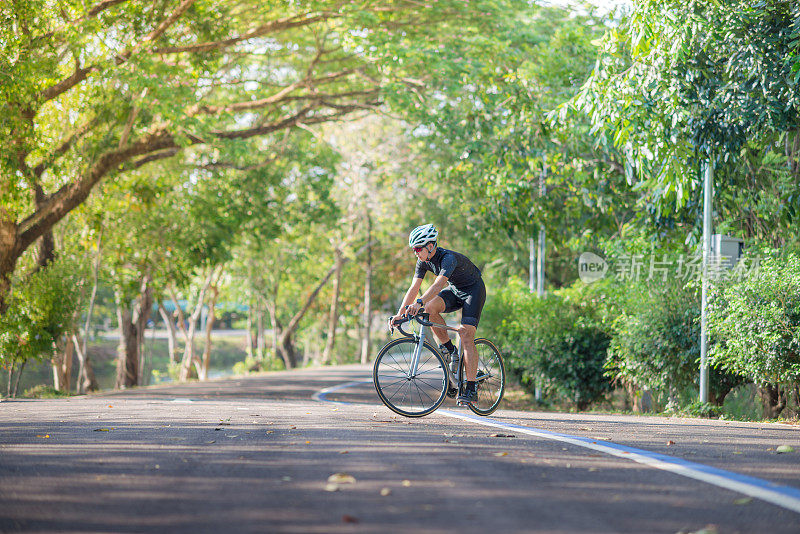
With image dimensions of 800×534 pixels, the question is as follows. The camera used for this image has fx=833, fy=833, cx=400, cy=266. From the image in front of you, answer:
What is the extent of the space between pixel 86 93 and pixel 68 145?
1.38 meters

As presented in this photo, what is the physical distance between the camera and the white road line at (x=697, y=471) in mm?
4766

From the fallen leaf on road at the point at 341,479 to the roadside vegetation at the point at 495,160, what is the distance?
6465 millimetres

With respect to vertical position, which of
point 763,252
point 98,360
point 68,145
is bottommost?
point 98,360

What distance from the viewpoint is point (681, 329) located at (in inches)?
471

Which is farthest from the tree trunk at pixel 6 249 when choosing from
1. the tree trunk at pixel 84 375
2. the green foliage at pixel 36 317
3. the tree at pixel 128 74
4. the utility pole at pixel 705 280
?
the utility pole at pixel 705 280

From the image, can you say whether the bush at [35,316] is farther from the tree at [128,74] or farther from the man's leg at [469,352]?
the man's leg at [469,352]

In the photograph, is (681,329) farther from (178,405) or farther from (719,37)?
Answer: (178,405)

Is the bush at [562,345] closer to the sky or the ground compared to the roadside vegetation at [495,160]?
closer to the ground

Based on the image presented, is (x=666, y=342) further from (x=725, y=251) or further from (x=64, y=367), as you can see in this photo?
(x=64, y=367)

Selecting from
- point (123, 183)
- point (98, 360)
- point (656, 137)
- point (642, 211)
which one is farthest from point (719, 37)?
point (98, 360)

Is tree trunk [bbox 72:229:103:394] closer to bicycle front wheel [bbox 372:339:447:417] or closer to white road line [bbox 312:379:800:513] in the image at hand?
bicycle front wheel [bbox 372:339:447:417]

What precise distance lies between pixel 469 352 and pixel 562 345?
22.2 feet

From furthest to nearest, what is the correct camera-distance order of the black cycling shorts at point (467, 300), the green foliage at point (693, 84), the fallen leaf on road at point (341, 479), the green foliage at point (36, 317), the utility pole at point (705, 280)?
1. the green foliage at point (36, 317)
2. the utility pole at point (705, 280)
3. the green foliage at point (693, 84)
4. the black cycling shorts at point (467, 300)
5. the fallen leaf on road at point (341, 479)

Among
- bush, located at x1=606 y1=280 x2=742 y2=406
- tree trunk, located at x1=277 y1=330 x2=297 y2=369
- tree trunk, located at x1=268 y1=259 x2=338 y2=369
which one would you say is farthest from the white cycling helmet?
tree trunk, located at x1=277 y1=330 x2=297 y2=369
